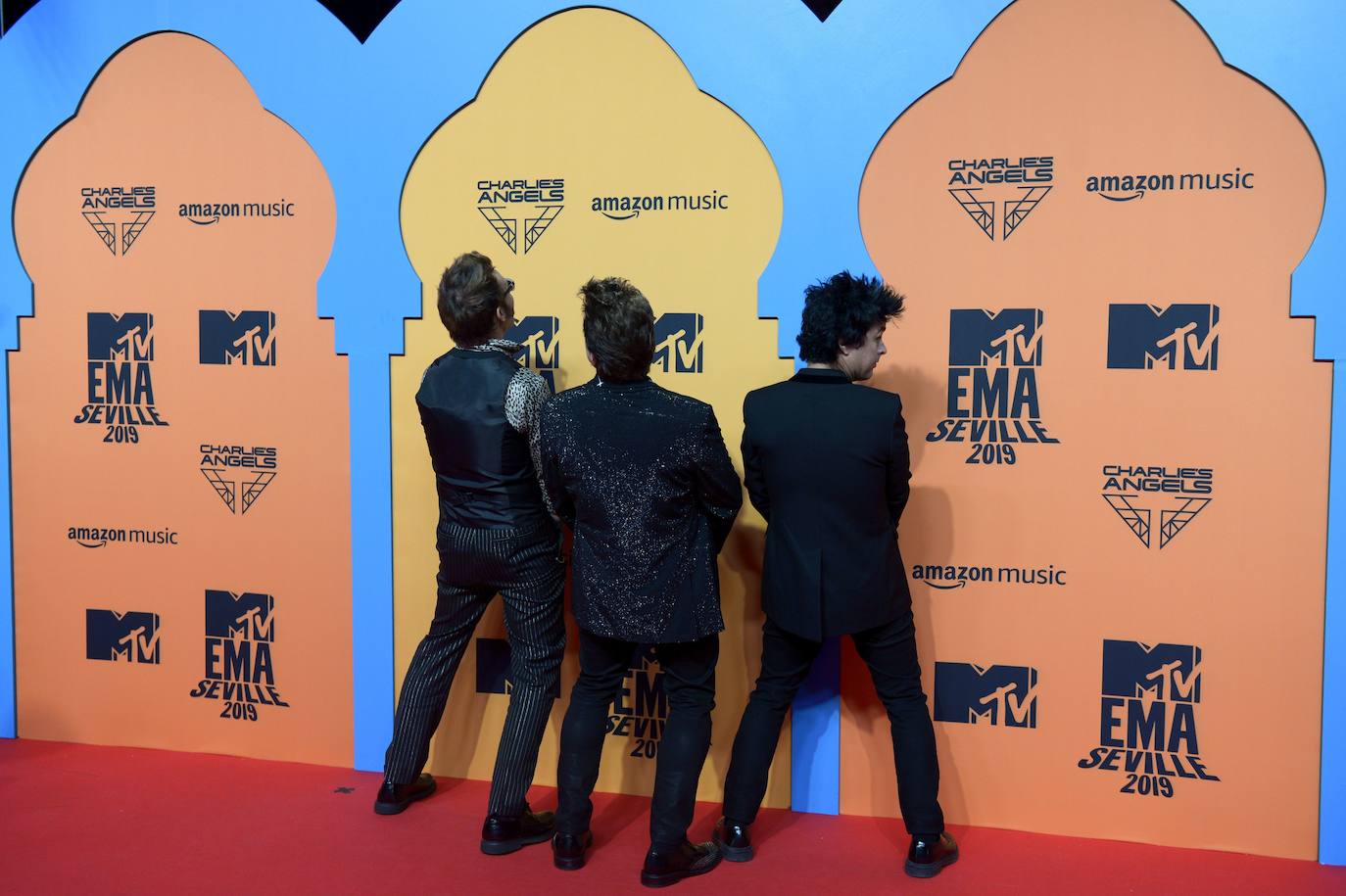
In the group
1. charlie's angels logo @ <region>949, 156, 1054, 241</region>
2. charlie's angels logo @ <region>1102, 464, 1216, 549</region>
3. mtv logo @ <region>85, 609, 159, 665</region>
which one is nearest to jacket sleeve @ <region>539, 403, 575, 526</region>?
charlie's angels logo @ <region>949, 156, 1054, 241</region>

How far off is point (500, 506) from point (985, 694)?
4.86 feet

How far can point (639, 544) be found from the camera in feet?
8.68

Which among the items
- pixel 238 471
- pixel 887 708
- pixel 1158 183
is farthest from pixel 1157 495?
pixel 238 471

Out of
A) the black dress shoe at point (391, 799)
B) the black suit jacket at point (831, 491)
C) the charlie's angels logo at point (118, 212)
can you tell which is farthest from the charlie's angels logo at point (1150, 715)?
the charlie's angels logo at point (118, 212)

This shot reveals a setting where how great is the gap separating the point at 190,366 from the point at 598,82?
163 centimetres

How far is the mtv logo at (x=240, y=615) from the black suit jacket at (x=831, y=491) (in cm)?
178

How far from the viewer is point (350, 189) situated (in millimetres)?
3359

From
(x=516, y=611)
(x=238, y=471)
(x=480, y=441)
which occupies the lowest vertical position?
(x=516, y=611)

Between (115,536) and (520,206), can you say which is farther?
(115,536)

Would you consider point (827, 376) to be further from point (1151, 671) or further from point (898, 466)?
point (1151, 671)

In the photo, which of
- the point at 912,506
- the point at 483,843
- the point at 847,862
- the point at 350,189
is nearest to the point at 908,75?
the point at 912,506

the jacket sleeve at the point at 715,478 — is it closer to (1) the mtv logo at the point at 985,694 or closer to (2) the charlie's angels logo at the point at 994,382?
(2) the charlie's angels logo at the point at 994,382

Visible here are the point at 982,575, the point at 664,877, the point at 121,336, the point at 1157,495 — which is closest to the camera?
the point at 664,877

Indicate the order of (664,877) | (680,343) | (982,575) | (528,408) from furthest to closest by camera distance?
(680,343) → (982,575) → (528,408) → (664,877)
